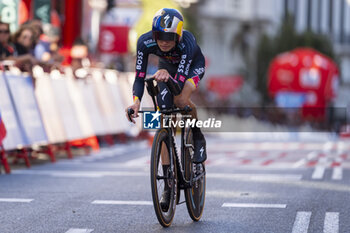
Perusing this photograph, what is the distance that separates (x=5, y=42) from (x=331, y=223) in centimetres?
754

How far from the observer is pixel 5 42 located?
1370 centimetres

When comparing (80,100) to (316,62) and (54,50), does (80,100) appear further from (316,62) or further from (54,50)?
(316,62)

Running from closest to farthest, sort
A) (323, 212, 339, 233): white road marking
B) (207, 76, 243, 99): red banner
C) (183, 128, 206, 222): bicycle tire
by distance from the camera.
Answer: (323, 212, 339, 233): white road marking → (183, 128, 206, 222): bicycle tire → (207, 76, 243, 99): red banner

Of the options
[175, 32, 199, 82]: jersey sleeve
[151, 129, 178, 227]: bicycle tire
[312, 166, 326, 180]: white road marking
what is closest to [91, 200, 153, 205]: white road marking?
[151, 129, 178, 227]: bicycle tire

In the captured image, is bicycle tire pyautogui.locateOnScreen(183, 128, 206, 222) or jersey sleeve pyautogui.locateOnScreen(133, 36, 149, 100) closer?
jersey sleeve pyautogui.locateOnScreen(133, 36, 149, 100)

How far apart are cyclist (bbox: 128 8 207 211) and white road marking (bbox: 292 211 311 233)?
1.03 metres

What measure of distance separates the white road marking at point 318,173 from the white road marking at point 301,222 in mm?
3918

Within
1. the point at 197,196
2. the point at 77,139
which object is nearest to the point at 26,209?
the point at 197,196

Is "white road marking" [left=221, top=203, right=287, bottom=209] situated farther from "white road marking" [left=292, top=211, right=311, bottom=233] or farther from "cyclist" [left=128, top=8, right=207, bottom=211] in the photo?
"cyclist" [left=128, top=8, right=207, bottom=211]

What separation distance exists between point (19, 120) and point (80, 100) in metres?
3.90

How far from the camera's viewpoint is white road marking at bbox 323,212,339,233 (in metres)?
7.27

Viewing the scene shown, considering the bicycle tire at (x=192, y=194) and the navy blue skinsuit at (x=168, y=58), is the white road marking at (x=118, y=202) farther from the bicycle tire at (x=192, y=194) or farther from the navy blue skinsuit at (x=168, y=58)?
the navy blue skinsuit at (x=168, y=58)

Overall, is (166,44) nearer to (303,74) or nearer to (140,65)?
(140,65)

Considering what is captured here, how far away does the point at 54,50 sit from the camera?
18984 millimetres
